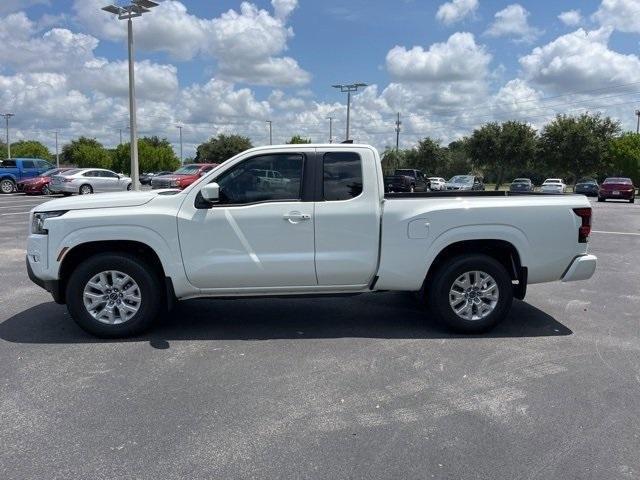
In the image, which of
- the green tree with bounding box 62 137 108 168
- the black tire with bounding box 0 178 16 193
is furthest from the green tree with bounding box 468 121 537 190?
the green tree with bounding box 62 137 108 168

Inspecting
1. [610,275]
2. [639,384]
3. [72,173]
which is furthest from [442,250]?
[72,173]

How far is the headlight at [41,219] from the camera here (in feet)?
17.0

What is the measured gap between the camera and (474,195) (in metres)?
6.16

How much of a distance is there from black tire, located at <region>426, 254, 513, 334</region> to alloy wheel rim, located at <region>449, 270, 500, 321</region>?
0.03 m

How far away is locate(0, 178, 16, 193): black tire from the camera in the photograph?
98.5 feet

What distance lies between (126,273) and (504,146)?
56009 millimetres

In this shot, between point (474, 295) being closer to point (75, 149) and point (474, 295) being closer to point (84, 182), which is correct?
point (84, 182)

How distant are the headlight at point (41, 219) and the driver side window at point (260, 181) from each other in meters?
1.53

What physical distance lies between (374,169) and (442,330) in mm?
1783

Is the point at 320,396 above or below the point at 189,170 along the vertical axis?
below

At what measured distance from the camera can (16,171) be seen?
30391 mm

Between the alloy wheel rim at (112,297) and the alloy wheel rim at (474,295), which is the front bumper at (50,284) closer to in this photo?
the alloy wheel rim at (112,297)

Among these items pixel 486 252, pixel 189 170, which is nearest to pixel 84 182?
pixel 189 170

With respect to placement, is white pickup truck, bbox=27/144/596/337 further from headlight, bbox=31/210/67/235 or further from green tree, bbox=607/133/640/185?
green tree, bbox=607/133/640/185
